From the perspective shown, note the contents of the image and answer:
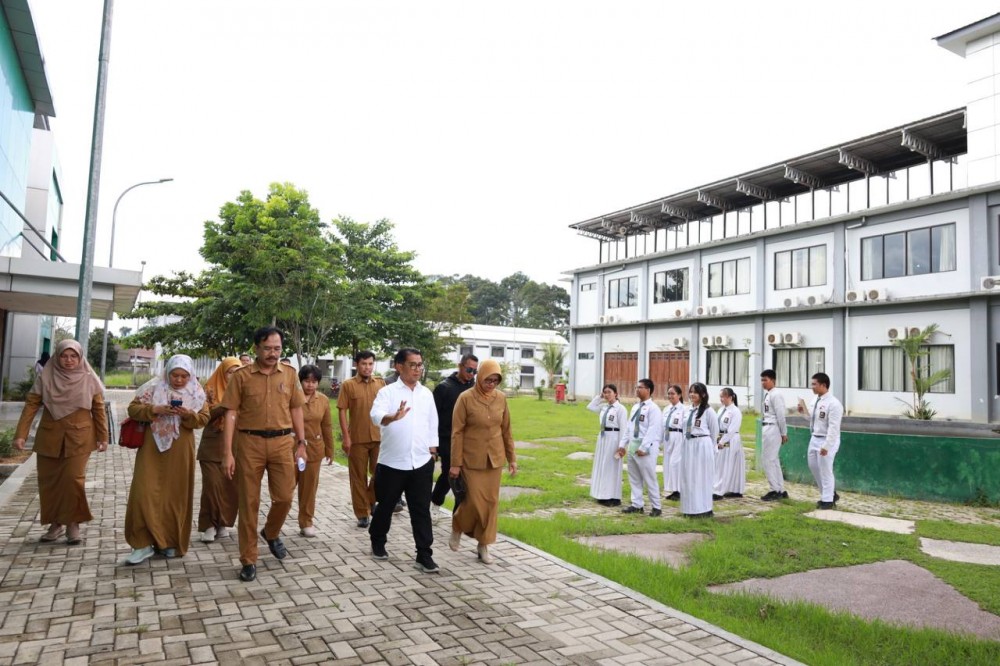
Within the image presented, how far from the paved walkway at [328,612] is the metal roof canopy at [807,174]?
22.7 m

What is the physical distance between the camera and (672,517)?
843cm

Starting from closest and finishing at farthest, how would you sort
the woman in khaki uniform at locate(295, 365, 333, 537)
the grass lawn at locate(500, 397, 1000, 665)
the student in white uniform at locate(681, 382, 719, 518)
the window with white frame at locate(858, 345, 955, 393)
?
the grass lawn at locate(500, 397, 1000, 665)
the woman in khaki uniform at locate(295, 365, 333, 537)
the student in white uniform at locate(681, 382, 719, 518)
the window with white frame at locate(858, 345, 955, 393)

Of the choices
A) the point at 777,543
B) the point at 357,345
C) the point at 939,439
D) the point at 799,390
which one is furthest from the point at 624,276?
the point at 777,543

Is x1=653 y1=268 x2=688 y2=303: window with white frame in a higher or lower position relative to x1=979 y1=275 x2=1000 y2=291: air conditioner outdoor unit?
higher

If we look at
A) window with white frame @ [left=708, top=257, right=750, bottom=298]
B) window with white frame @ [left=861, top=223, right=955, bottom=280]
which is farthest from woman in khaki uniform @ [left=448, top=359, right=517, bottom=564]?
window with white frame @ [left=708, top=257, right=750, bottom=298]

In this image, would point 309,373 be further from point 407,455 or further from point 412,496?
point 412,496

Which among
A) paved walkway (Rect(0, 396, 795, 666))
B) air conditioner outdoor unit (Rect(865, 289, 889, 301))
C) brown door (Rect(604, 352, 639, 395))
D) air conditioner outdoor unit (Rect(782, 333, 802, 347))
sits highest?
air conditioner outdoor unit (Rect(865, 289, 889, 301))

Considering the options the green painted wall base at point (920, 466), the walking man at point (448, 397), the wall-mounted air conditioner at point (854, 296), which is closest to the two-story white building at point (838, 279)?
the wall-mounted air conditioner at point (854, 296)

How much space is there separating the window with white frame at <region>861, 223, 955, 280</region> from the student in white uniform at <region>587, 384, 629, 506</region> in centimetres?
1755

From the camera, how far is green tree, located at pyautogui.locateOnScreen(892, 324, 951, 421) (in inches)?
792

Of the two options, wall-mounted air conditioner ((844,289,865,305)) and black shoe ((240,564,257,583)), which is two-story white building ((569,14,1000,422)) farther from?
black shoe ((240,564,257,583))

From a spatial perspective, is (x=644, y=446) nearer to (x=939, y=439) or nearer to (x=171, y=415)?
(x=939, y=439)

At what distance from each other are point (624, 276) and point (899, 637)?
31.5 metres

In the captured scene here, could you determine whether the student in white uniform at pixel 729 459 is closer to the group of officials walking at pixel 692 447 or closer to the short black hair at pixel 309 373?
the group of officials walking at pixel 692 447
